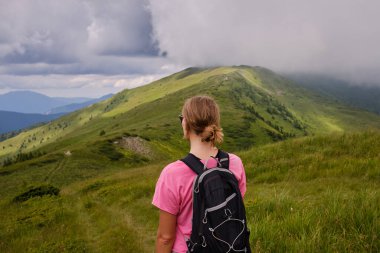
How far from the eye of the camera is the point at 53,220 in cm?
1728

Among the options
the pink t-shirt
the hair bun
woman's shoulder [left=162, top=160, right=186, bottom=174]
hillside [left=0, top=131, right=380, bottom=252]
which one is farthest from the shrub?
the hair bun

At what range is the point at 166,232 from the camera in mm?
4859

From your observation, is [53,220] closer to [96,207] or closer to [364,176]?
[96,207]

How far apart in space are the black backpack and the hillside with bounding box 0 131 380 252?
6.31 ft

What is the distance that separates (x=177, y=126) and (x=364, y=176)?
5106 inches

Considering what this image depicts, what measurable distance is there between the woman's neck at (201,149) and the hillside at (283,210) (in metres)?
2.37

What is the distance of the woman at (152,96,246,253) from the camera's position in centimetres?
466

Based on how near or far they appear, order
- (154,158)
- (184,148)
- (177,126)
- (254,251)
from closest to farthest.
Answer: (254,251) → (154,158) → (184,148) → (177,126)

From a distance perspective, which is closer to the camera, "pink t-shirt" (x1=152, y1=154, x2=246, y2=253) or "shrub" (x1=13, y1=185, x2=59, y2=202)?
"pink t-shirt" (x1=152, y1=154, x2=246, y2=253)

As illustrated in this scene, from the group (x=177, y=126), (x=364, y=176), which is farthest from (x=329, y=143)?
(x=177, y=126)

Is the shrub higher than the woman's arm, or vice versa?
the woman's arm

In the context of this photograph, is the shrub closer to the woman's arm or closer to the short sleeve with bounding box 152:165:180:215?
the woman's arm

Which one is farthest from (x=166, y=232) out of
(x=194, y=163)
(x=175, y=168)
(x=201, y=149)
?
(x=201, y=149)

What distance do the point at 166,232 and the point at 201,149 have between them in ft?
3.77
